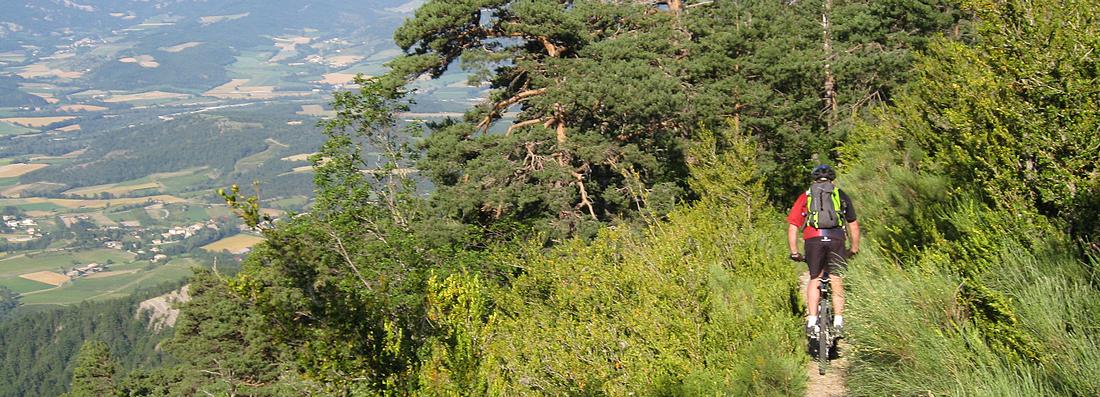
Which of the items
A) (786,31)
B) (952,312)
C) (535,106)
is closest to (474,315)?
(952,312)

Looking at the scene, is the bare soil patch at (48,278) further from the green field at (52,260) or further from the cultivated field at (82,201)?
the cultivated field at (82,201)

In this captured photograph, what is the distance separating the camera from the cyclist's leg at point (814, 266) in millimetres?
6469

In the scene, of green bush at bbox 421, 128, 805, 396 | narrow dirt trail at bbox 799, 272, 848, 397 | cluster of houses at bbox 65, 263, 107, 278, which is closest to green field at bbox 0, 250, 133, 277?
cluster of houses at bbox 65, 263, 107, 278

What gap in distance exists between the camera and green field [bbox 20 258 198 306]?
4916 inches

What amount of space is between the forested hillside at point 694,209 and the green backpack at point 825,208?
0.41m

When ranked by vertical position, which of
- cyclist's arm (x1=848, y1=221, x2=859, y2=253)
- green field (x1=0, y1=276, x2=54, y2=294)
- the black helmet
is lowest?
green field (x1=0, y1=276, x2=54, y2=294)

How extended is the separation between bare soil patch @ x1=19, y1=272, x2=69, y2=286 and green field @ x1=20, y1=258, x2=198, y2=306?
4.43 m

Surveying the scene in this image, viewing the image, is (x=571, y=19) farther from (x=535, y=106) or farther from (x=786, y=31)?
(x=786, y=31)

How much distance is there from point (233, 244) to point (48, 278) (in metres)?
32.4

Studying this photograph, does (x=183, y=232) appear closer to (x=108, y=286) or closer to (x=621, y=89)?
(x=108, y=286)

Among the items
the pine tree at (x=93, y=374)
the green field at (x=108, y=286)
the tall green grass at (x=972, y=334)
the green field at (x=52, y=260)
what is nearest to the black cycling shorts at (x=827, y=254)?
the tall green grass at (x=972, y=334)

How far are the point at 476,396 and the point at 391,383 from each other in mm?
737

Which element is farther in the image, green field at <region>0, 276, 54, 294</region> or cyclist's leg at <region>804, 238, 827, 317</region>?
green field at <region>0, 276, 54, 294</region>

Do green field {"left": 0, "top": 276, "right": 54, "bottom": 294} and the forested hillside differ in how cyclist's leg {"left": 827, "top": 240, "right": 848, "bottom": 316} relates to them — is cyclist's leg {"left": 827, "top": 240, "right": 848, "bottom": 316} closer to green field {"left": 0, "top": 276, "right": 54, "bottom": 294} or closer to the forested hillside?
the forested hillside
